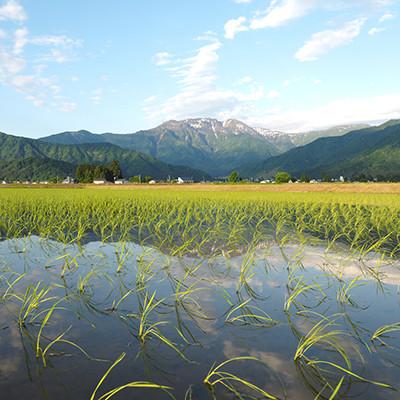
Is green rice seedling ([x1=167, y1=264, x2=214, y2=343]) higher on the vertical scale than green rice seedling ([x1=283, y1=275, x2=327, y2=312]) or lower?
higher

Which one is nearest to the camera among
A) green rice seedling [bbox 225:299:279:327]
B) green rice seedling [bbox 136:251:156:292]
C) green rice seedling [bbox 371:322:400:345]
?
green rice seedling [bbox 371:322:400:345]

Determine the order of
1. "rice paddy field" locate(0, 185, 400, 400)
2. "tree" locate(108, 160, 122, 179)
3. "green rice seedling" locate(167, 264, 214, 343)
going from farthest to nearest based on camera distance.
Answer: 1. "tree" locate(108, 160, 122, 179)
2. "green rice seedling" locate(167, 264, 214, 343)
3. "rice paddy field" locate(0, 185, 400, 400)

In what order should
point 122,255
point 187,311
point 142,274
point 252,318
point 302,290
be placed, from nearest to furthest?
point 252,318
point 187,311
point 302,290
point 142,274
point 122,255

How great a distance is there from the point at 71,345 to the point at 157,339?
122 centimetres

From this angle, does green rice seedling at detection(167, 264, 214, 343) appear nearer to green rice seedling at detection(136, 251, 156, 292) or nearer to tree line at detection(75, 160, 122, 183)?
green rice seedling at detection(136, 251, 156, 292)

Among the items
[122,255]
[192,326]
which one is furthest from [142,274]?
[192,326]

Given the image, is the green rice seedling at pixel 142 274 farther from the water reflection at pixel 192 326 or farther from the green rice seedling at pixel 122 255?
the green rice seedling at pixel 122 255

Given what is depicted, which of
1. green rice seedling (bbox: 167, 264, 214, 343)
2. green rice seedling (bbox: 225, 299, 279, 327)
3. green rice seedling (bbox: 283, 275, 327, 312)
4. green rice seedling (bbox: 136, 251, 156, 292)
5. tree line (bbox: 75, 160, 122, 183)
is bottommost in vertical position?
green rice seedling (bbox: 283, 275, 327, 312)

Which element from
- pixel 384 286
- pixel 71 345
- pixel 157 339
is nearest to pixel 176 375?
pixel 157 339

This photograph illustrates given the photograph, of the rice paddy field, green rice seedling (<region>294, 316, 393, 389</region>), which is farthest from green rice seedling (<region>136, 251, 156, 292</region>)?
green rice seedling (<region>294, 316, 393, 389</region>)

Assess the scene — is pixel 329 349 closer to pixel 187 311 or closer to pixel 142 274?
pixel 187 311

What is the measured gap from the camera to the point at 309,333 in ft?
15.4

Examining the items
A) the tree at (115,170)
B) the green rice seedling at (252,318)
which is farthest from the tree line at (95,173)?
the green rice seedling at (252,318)

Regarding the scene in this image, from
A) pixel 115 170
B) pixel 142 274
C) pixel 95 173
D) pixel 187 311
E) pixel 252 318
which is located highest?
pixel 115 170
